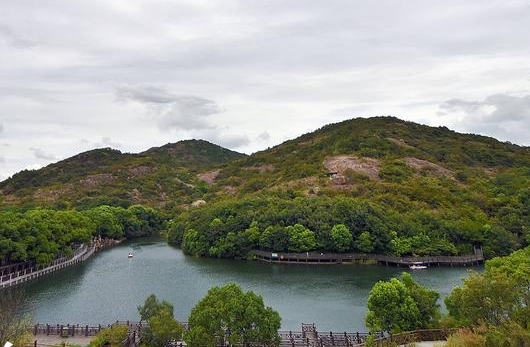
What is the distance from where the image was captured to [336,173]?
117188 mm

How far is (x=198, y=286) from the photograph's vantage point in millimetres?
59938

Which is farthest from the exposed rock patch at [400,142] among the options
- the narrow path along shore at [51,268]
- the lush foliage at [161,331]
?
the lush foliage at [161,331]

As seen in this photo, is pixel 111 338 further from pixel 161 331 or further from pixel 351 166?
pixel 351 166

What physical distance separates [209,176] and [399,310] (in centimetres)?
15232

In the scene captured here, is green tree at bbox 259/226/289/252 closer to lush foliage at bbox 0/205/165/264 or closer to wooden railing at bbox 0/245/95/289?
lush foliage at bbox 0/205/165/264

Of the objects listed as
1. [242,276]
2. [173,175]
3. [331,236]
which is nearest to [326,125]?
[173,175]

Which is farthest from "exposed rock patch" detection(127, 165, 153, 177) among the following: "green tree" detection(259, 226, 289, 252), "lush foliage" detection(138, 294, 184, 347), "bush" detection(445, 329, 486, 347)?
"bush" detection(445, 329, 486, 347)

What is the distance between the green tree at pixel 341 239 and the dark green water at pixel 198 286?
431cm

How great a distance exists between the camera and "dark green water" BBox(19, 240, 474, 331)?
47.5 m

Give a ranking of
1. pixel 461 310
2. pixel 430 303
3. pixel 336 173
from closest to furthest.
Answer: pixel 461 310 → pixel 430 303 → pixel 336 173

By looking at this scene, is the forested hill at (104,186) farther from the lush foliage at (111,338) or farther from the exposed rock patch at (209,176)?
the lush foliage at (111,338)

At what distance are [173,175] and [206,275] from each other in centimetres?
12346

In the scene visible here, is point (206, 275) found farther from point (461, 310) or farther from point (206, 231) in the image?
point (461, 310)

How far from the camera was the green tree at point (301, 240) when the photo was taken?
Answer: 77.5 m
